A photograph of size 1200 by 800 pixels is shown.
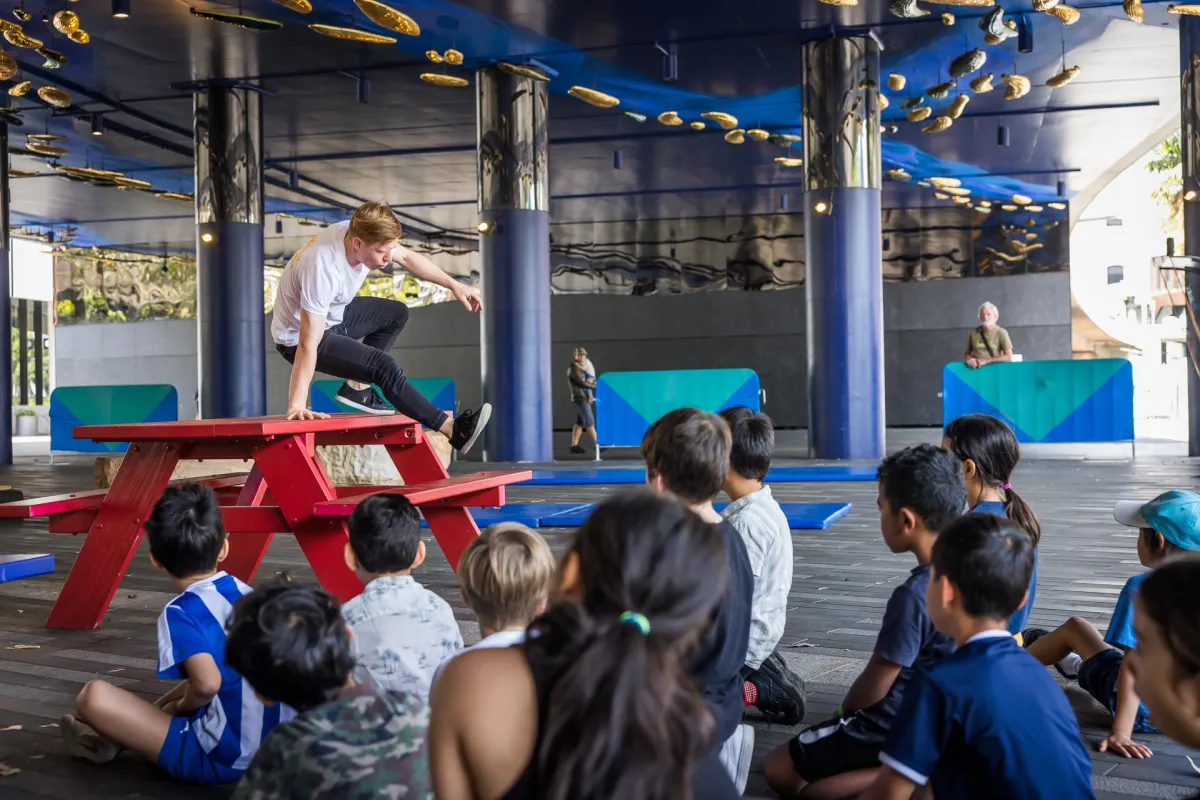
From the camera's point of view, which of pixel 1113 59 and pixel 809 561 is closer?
pixel 809 561

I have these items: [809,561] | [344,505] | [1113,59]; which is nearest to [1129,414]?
[1113,59]

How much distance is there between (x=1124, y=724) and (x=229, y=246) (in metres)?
13.7

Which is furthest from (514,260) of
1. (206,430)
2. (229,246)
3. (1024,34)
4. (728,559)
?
(728,559)

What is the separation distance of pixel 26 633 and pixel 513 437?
377 inches

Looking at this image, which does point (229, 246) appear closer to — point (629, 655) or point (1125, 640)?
point (1125, 640)

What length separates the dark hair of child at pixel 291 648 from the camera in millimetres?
1834

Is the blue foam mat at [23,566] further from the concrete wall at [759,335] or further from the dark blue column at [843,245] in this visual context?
the concrete wall at [759,335]

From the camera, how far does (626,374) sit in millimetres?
13617

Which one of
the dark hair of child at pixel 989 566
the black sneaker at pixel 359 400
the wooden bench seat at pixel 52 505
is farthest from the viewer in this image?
the black sneaker at pixel 359 400

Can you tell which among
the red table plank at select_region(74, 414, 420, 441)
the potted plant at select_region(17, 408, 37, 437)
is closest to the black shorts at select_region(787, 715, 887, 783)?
the red table plank at select_region(74, 414, 420, 441)

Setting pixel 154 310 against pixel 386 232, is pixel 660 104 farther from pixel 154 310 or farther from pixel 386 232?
pixel 154 310

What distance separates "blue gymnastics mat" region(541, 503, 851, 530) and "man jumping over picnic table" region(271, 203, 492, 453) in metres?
1.67

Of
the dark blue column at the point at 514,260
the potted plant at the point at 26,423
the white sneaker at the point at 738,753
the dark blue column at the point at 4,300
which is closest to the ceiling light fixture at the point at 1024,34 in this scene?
the dark blue column at the point at 514,260

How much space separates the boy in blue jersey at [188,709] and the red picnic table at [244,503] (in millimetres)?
1167
